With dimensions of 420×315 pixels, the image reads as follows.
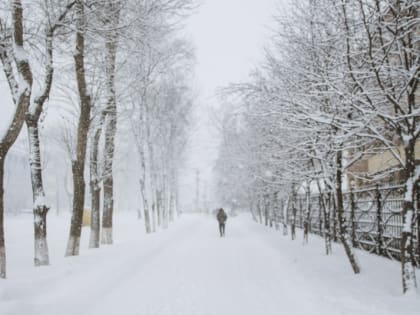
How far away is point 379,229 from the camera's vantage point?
1100 centimetres

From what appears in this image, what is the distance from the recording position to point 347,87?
7.43 metres

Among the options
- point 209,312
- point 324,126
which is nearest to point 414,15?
point 324,126

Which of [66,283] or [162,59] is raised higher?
[162,59]

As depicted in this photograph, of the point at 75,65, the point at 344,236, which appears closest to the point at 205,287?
the point at 344,236

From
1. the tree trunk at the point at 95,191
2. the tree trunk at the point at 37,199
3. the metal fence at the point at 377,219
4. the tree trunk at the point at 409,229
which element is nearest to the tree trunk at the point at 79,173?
the tree trunk at the point at 37,199

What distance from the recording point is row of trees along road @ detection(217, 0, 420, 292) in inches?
245

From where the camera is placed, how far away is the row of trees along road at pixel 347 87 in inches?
245

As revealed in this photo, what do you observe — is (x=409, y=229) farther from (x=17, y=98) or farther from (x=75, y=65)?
(x=75, y=65)

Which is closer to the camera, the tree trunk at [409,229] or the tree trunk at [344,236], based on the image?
the tree trunk at [409,229]

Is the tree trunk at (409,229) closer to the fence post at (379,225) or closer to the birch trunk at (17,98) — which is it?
the fence post at (379,225)

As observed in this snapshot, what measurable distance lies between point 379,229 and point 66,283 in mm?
8534

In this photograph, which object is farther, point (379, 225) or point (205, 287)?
point (379, 225)

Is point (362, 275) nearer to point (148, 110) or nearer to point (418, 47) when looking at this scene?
point (418, 47)

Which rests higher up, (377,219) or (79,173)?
(79,173)
